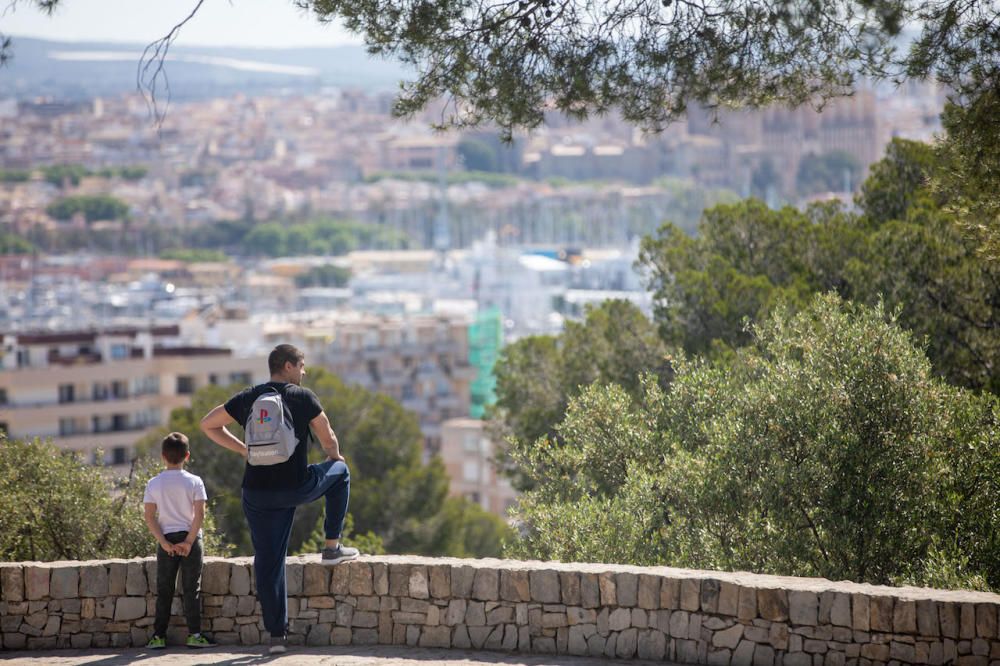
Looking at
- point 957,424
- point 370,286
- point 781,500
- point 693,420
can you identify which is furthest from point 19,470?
point 370,286

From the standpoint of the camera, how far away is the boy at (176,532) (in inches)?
285

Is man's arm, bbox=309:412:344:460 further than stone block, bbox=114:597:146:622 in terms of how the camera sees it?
No

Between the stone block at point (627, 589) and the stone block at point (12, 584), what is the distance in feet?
9.31

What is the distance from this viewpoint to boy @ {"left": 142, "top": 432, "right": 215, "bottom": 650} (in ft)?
23.8

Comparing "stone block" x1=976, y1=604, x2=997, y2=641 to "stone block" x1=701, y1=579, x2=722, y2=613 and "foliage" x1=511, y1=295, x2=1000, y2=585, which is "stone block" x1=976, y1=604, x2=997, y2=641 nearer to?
"stone block" x1=701, y1=579, x2=722, y2=613

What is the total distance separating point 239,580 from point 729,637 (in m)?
2.30

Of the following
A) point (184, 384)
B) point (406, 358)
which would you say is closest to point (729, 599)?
point (184, 384)

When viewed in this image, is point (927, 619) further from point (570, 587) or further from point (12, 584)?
point (12, 584)

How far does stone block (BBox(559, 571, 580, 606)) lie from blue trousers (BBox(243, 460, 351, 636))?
105 cm

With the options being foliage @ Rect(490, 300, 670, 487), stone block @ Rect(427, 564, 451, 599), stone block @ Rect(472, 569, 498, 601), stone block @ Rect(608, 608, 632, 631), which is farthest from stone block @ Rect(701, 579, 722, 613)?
foliage @ Rect(490, 300, 670, 487)

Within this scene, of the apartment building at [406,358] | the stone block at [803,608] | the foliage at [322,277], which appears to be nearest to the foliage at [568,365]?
the stone block at [803,608]

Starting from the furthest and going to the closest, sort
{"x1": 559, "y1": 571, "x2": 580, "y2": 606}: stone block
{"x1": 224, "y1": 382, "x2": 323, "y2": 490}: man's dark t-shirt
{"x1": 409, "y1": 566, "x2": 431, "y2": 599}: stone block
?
{"x1": 409, "y1": 566, "x2": 431, "y2": 599}: stone block, {"x1": 559, "y1": 571, "x2": 580, "y2": 606}: stone block, {"x1": 224, "y1": 382, "x2": 323, "y2": 490}: man's dark t-shirt

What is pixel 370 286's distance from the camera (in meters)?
173

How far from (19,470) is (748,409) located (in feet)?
18.4
